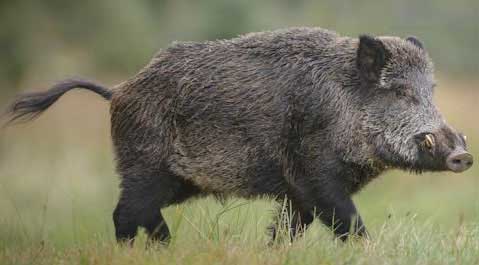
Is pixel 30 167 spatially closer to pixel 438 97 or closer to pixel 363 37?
pixel 438 97

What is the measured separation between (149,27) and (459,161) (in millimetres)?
23988

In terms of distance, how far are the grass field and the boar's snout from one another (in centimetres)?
31

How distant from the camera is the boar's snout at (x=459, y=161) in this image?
5.93m

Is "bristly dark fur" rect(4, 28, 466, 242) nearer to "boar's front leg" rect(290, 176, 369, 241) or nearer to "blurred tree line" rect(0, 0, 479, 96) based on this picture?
"boar's front leg" rect(290, 176, 369, 241)

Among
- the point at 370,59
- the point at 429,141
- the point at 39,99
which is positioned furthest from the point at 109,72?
the point at 429,141

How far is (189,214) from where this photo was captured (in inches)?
279

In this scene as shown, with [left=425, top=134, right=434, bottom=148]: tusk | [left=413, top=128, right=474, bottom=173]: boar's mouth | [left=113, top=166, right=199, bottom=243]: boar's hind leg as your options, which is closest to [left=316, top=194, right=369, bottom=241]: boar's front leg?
[left=413, top=128, right=474, bottom=173]: boar's mouth

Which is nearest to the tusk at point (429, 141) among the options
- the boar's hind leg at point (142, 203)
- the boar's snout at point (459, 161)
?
the boar's snout at point (459, 161)

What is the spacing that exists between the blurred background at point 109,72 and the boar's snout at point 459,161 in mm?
520

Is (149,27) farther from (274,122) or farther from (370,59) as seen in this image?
(370,59)

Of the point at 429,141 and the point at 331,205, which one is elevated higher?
the point at 429,141

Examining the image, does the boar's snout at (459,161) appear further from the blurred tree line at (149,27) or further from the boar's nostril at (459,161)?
the blurred tree line at (149,27)

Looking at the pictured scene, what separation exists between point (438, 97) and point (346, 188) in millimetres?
14035

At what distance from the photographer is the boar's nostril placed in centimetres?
593
